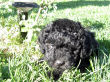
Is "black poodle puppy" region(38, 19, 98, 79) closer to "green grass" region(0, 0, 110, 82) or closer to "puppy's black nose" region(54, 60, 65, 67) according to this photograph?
"puppy's black nose" region(54, 60, 65, 67)

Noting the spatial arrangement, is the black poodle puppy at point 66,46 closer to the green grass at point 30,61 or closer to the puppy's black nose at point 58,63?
the puppy's black nose at point 58,63

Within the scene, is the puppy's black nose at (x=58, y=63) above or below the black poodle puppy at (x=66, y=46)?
below

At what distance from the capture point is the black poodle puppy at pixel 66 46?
3.15m

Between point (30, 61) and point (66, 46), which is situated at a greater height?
point (66, 46)

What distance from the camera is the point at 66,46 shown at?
3227 mm

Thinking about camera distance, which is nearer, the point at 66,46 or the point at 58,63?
the point at 58,63

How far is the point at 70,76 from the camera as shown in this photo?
114 inches

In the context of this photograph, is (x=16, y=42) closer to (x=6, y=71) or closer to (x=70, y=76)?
(x=6, y=71)

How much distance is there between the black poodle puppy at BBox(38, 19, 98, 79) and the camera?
3.15m

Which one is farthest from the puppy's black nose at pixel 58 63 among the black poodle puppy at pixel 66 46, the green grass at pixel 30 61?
the green grass at pixel 30 61

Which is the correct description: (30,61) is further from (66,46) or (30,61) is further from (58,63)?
(66,46)

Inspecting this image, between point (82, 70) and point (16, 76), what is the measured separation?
1234mm

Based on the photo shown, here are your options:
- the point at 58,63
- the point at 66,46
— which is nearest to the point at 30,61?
the point at 58,63

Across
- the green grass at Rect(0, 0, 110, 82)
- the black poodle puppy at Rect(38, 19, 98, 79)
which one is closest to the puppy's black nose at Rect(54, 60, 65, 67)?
the black poodle puppy at Rect(38, 19, 98, 79)
